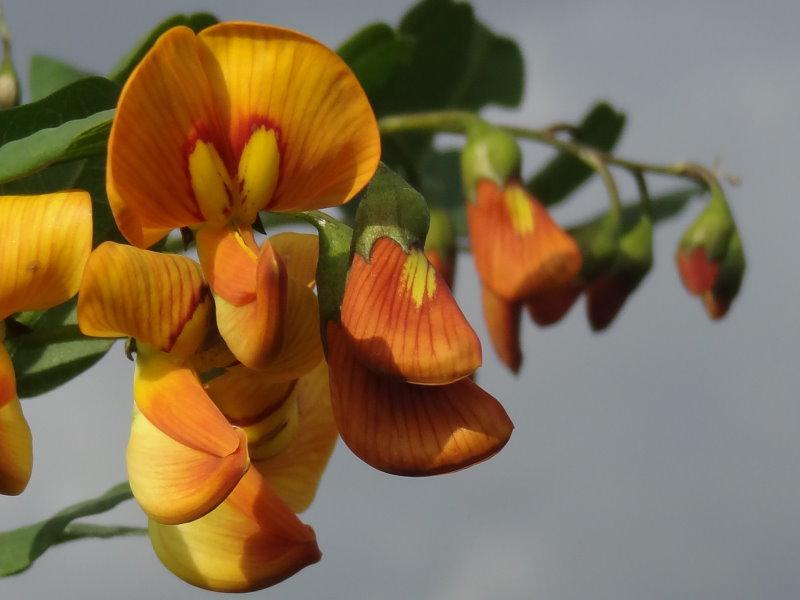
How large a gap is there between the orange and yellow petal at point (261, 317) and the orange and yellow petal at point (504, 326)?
720mm

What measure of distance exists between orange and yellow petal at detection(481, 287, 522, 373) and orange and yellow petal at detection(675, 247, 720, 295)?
29 centimetres

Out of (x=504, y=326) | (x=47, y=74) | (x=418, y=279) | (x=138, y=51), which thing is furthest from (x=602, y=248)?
(x=418, y=279)

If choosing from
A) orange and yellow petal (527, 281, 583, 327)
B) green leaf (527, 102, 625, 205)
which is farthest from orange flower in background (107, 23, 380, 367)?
green leaf (527, 102, 625, 205)

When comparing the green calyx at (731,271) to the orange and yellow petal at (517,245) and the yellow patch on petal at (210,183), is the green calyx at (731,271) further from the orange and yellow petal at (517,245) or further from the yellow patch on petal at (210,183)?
the yellow patch on petal at (210,183)

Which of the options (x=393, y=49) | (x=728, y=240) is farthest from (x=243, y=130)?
(x=728, y=240)

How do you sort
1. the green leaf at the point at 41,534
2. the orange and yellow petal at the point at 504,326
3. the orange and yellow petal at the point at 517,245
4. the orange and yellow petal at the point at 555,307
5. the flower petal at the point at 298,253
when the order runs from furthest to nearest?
the orange and yellow petal at the point at 555,307 < the orange and yellow petal at the point at 504,326 < the orange and yellow petal at the point at 517,245 < the green leaf at the point at 41,534 < the flower petal at the point at 298,253

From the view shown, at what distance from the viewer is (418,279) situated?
0.70 metres

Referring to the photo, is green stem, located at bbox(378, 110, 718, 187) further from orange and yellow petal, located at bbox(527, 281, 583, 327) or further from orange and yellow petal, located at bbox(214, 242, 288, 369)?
orange and yellow petal, located at bbox(214, 242, 288, 369)

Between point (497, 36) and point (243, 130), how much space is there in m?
1.20

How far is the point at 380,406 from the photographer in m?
0.66

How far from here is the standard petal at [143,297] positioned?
627 mm

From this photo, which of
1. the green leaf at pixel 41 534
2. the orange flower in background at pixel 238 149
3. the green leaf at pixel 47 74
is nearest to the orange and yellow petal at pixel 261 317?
the orange flower in background at pixel 238 149

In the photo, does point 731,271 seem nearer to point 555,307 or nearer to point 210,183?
point 555,307

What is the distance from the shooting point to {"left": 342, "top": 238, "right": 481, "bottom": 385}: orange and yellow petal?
64cm
